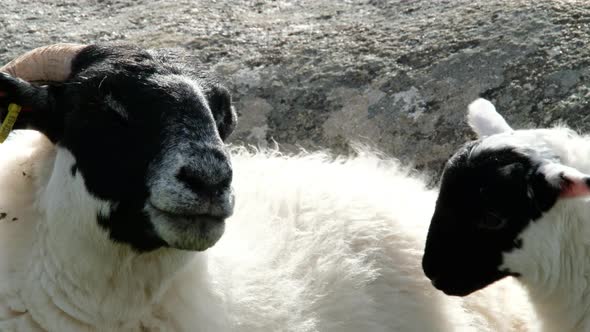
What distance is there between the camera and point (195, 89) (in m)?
4.22

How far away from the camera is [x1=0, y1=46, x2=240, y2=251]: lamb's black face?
391 cm

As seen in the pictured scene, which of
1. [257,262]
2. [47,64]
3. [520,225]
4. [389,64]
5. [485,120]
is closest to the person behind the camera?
[47,64]

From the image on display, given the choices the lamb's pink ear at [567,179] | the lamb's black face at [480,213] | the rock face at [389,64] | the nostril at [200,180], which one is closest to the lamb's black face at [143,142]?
the nostril at [200,180]

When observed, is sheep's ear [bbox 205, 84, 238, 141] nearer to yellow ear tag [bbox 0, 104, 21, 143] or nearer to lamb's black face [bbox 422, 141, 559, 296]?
yellow ear tag [bbox 0, 104, 21, 143]

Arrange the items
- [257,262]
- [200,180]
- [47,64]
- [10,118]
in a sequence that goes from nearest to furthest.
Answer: [200,180]
[10,118]
[47,64]
[257,262]

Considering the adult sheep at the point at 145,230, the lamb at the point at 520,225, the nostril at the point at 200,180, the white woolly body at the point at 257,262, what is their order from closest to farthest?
the nostril at the point at 200,180, the adult sheep at the point at 145,230, the white woolly body at the point at 257,262, the lamb at the point at 520,225

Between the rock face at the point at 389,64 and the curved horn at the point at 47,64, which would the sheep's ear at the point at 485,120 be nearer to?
the rock face at the point at 389,64

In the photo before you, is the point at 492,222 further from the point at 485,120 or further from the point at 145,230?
the point at 145,230

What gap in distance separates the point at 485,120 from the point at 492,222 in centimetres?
68

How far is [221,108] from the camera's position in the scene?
177 inches

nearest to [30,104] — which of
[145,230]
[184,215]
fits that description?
[145,230]

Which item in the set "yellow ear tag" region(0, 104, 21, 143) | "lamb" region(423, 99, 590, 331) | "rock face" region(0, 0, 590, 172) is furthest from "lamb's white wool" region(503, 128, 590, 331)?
"yellow ear tag" region(0, 104, 21, 143)

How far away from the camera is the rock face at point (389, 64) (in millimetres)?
6199

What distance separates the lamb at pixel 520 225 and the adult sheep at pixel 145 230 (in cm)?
44
